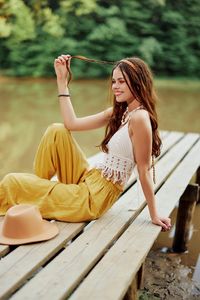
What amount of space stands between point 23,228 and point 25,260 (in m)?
0.24

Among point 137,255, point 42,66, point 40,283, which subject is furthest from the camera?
point 42,66

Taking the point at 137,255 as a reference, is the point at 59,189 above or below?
above

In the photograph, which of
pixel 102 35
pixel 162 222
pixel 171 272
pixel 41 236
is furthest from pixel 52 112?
pixel 102 35

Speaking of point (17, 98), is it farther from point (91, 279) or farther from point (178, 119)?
point (91, 279)

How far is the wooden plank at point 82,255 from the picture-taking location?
178cm

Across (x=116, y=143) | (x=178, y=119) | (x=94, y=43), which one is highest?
(x=94, y=43)

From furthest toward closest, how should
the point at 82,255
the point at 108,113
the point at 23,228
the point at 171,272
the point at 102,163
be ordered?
the point at 171,272 → the point at 108,113 → the point at 102,163 → the point at 23,228 → the point at 82,255

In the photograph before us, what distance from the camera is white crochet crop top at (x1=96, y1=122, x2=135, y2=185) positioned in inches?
100

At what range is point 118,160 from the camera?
8.55 feet

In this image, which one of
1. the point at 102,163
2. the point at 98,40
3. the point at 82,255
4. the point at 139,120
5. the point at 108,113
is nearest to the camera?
the point at 82,255

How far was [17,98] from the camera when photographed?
1117cm

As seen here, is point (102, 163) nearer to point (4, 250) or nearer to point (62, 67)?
point (62, 67)

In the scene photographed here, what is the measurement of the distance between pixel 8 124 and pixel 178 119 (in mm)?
3375

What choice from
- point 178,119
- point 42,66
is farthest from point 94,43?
point 178,119
